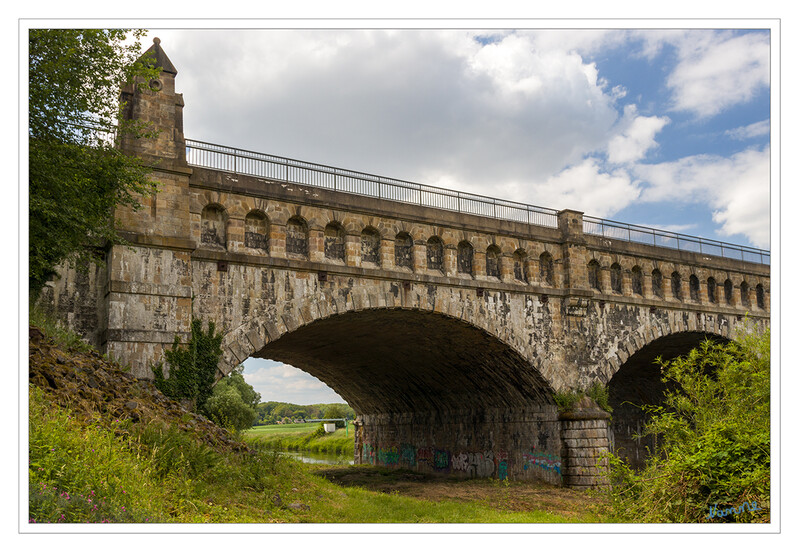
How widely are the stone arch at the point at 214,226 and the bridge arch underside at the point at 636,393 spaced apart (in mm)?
21358

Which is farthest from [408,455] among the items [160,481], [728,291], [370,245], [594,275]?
[160,481]

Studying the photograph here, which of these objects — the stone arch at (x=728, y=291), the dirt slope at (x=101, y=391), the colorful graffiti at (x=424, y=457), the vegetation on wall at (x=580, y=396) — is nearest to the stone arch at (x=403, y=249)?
the vegetation on wall at (x=580, y=396)

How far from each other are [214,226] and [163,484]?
32.1 ft

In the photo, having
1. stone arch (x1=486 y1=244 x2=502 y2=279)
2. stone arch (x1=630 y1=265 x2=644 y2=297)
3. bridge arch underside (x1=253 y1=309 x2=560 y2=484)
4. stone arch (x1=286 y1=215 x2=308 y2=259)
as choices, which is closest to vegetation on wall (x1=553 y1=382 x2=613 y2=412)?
bridge arch underside (x1=253 y1=309 x2=560 y2=484)

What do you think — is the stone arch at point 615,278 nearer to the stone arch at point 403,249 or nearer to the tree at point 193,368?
the stone arch at point 403,249

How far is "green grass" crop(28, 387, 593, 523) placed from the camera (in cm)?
883

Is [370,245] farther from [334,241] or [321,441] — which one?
[321,441]

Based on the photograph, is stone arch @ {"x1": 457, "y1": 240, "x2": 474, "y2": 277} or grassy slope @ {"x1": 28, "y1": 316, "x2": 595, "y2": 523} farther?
stone arch @ {"x1": 457, "y1": 240, "x2": 474, "y2": 277}

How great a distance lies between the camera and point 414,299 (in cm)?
2227

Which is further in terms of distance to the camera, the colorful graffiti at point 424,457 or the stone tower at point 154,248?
the colorful graffiti at point 424,457

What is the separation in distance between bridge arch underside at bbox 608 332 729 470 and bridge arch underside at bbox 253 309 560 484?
829 cm

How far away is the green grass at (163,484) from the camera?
29.0 feet

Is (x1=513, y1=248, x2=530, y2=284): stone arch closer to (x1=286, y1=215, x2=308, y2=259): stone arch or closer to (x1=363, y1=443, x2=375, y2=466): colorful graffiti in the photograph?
(x1=286, y1=215, x2=308, y2=259): stone arch
